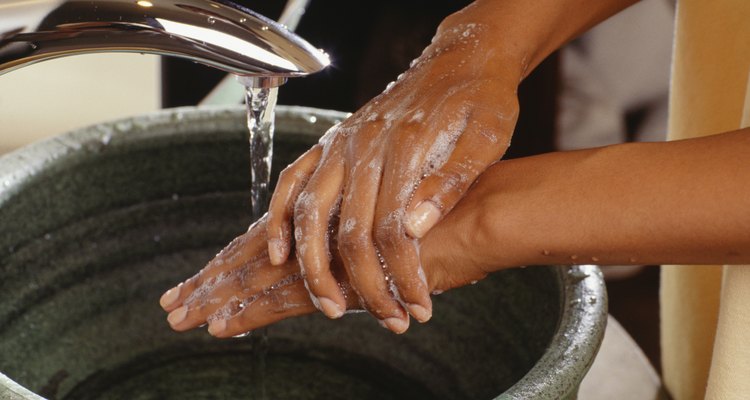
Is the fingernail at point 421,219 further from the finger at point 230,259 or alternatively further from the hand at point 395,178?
the finger at point 230,259

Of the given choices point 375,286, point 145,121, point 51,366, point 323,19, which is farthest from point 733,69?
point 323,19

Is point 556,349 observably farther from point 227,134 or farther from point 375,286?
point 227,134

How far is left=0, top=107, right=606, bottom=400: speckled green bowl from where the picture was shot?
791 millimetres

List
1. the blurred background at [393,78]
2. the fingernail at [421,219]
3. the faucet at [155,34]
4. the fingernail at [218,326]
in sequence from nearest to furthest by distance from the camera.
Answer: the faucet at [155,34] → the fingernail at [421,219] → the fingernail at [218,326] → the blurred background at [393,78]

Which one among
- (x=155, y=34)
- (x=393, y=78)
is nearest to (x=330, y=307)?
(x=155, y=34)

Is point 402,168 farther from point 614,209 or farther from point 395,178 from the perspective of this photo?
point 614,209

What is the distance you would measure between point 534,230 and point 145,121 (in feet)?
1.37

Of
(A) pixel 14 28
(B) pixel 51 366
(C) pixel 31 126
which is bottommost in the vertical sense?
(C) pixel 31 126

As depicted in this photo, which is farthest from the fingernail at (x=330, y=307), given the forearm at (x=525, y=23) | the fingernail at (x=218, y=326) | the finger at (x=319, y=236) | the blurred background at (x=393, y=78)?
the blurred background at (x=393, y=78)

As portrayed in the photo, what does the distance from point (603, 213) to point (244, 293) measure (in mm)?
308

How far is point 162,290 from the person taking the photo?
3.13 feet

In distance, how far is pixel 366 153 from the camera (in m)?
0.69

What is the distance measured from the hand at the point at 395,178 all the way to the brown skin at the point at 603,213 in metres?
0.02

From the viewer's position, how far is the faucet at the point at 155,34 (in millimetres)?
508
